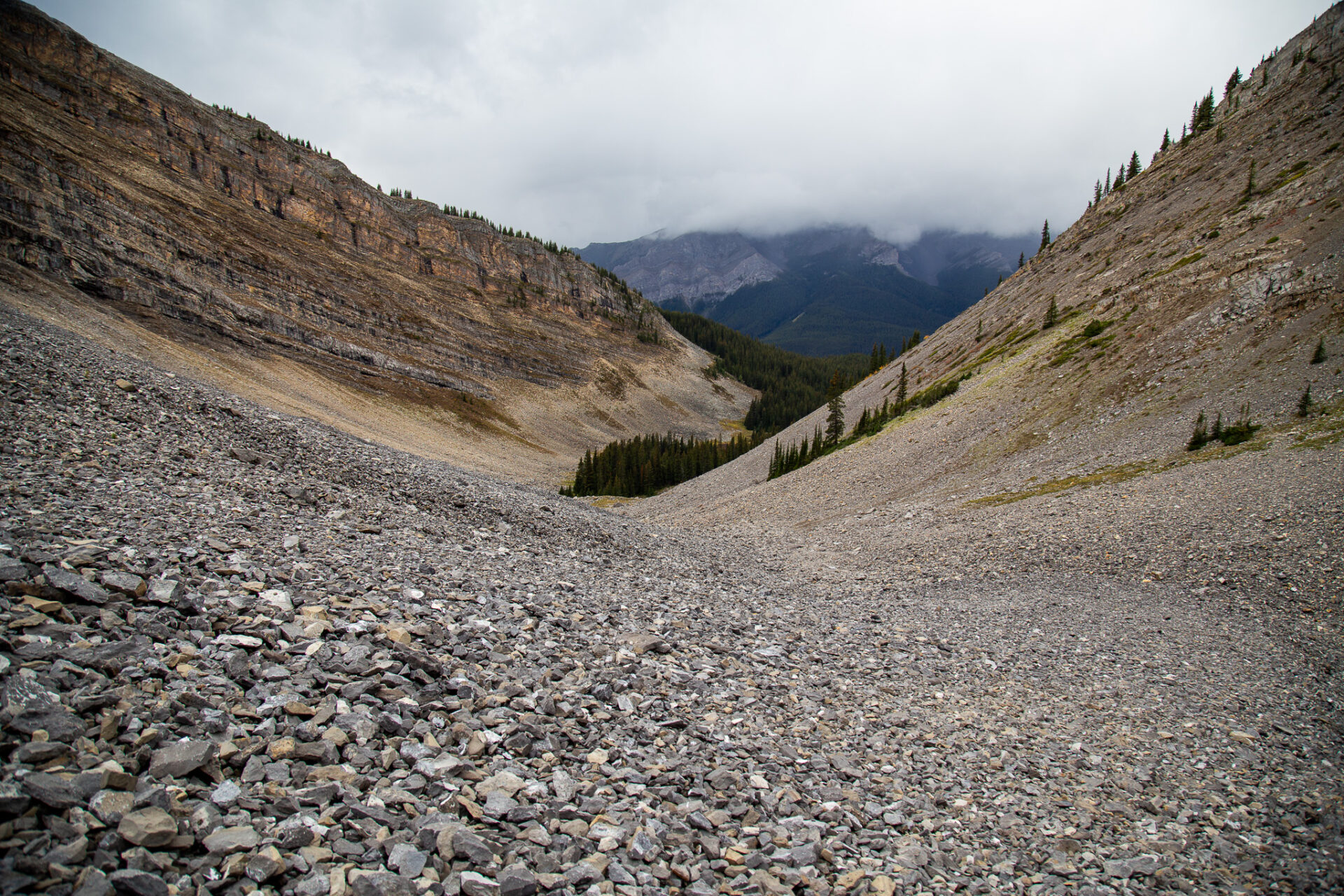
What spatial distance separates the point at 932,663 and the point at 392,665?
37.5ft

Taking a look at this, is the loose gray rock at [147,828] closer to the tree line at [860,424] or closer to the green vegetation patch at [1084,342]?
the green vegetation patch at [1084,342]

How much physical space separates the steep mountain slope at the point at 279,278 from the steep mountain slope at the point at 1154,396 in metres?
57.3

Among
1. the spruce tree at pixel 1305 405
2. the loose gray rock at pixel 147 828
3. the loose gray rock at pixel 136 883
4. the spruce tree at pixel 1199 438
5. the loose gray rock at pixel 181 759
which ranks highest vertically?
the spruce tree at pixel 1305 405

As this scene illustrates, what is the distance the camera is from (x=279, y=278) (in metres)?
97.8

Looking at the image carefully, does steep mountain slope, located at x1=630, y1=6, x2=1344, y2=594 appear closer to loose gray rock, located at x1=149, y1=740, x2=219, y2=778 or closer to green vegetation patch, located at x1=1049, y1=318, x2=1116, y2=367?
green vegetation patch, located at x1=1049, y1=318, x2=1116, y2=367

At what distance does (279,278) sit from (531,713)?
118 metres

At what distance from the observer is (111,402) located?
15.1 metres

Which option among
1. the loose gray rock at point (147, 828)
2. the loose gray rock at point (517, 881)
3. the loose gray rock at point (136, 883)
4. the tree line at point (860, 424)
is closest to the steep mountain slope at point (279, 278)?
the tree line at point (860, 424)

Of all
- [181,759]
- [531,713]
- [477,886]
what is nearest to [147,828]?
[181,759]

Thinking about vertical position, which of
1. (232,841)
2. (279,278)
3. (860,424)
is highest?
(279,278)

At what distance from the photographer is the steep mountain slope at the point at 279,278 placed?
6681 centimetres

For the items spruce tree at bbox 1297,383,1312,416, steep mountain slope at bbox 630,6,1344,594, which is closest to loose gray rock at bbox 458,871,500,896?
steep mountain slope at bbox 630,6,1344,594

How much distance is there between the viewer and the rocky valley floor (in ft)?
16.7

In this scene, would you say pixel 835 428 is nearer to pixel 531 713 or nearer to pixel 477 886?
pixel 531 713
